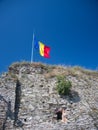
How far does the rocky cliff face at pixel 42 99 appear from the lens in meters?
17.0

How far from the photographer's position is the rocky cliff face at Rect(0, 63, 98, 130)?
55.9ft

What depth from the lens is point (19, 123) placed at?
16875 millimetres

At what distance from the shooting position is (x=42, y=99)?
1844cm

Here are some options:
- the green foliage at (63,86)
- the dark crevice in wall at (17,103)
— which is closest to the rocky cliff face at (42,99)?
the dark crevice in wall at (17,103)

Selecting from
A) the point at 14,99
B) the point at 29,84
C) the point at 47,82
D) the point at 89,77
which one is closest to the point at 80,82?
the point at 89,77

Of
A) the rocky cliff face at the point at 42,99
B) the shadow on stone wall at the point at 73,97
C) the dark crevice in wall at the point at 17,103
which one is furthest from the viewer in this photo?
the shadow on stone wall at the point at 73,97

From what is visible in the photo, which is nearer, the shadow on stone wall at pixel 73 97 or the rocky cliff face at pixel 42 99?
the rocky cliff face at pixel 42 99

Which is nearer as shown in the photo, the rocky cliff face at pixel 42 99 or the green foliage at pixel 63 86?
the rocky cliff face at pixel 42 99

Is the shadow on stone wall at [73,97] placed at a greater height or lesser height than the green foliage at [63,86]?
lesser

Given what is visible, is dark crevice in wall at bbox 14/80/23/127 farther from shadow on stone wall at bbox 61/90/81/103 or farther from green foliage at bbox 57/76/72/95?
shadow on stone wall at bbox 61/90/81/103

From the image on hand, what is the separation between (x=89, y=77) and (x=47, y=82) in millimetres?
3859

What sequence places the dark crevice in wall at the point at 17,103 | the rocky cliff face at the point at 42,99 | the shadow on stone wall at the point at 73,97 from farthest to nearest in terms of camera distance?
the shadow on stone wall at the point at 73,97
the rocky cliff face at the point at 42,99
the dark crevice in wall at the point at 17,103

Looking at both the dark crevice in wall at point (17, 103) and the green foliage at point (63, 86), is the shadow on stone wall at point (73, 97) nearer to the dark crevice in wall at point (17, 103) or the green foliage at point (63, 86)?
the green foliage at point (63, 86)

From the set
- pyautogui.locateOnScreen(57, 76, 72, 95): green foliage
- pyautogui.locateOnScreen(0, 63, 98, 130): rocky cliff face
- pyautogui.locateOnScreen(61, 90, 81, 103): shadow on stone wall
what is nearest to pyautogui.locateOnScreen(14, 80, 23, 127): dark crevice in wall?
pyautogui.locateOnScreen(0, 63, 98, 130): rocky cliff face
